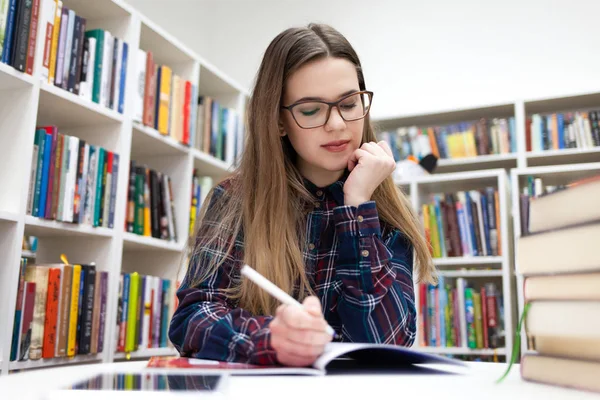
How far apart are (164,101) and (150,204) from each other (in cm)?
43

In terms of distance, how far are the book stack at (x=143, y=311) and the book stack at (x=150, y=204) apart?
18 centimetres

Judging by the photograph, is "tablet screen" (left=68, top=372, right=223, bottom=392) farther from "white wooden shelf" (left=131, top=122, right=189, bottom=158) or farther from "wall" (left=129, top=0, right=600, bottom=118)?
"wall" (left=129, top=0, right=600, bottom=118)

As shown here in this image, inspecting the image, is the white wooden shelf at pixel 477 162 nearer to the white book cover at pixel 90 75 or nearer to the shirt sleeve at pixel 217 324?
the white book cover at pixel 90 75

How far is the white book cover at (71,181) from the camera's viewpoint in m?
1.91

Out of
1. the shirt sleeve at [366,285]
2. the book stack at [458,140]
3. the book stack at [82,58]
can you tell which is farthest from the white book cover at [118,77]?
the book stack at [458,140]

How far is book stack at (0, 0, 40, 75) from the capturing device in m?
1.72

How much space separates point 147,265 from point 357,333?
5.60ft

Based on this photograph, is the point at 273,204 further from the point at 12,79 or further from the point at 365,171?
the point at 12,79

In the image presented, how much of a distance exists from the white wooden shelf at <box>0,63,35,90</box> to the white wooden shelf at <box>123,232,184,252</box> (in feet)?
2.08

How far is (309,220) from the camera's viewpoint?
1.22 meters

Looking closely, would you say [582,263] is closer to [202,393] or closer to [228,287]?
[202,393]

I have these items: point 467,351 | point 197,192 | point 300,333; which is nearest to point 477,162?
point 467,351

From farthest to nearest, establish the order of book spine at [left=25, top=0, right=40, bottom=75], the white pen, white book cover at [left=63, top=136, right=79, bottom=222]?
white book cover at [left=63, top=136, right=79, bottom=222] → book spine at [left=25, top=0, right=40, bottom=75] → the white pen

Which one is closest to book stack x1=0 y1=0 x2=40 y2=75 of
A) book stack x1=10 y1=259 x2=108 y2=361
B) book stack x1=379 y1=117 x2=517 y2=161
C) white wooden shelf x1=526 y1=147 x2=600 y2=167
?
book stack x1=10 y1=259 x2=108 y2=361
